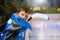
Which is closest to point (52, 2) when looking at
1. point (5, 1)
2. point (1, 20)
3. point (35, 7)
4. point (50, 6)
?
point (50, 6)

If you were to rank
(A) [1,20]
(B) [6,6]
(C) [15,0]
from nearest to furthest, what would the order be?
1. (A) [1,20]
2. (B) [6,6]
3. (C) [15,0]

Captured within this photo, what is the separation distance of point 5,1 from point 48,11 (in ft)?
2.58

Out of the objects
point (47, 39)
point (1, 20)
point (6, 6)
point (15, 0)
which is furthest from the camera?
point (15, 0)

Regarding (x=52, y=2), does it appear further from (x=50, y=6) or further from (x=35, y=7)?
(x=35, y=7)

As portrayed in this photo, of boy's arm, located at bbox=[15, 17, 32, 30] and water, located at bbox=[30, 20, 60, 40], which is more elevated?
boy's arm, located at bbox=[15, 17, 32, 30]

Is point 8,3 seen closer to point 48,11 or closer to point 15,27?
point 48,11

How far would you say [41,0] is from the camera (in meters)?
2.84

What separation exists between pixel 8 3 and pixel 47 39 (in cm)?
180

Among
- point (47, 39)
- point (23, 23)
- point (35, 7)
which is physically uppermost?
point (35, 7)

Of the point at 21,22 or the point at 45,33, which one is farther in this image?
the point at 45,33

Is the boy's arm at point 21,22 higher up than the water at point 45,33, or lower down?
higher up

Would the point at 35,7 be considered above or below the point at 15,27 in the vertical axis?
above

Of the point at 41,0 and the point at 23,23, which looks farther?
the point at 41,0

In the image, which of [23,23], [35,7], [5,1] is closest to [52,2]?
[35,7]
